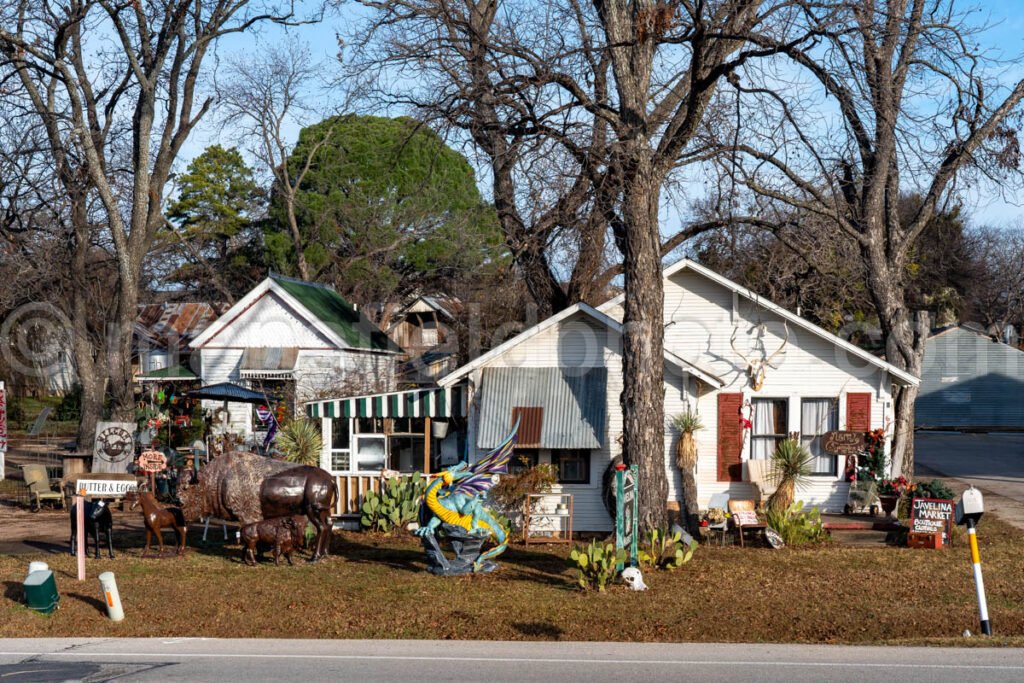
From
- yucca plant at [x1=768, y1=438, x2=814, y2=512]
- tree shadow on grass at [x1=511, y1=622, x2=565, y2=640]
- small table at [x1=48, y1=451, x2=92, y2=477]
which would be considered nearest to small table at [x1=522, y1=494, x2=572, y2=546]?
yucca plant at [x1=768, y1=438, x2=814, y2=512]

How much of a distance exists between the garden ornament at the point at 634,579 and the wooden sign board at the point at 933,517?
590cm

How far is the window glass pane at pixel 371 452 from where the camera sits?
A: 22141 mm

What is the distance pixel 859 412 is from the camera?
21.2 m

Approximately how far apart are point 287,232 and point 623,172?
97.0ft

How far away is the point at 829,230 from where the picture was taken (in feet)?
72.9

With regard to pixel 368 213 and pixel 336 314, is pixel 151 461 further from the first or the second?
pixel 368 213

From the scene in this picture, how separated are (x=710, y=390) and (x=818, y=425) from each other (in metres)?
2.29

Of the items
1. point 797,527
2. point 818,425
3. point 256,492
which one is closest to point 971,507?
point 797,527

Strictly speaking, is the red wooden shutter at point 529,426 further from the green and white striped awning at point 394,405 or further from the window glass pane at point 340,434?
the window glass pane at point 340,434

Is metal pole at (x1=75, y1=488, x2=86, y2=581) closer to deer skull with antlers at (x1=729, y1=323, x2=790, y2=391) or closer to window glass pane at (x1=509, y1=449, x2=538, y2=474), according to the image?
window glass pane at (x1=509, y1=449, x2=538, y2=474)

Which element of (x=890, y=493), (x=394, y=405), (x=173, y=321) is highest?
(x=173, y=321)

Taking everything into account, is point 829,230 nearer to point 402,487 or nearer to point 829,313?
point 402,487

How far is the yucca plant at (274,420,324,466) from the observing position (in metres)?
21.5

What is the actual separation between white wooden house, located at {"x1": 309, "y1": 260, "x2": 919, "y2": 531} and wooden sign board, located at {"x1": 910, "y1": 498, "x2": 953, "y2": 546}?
2.79m
